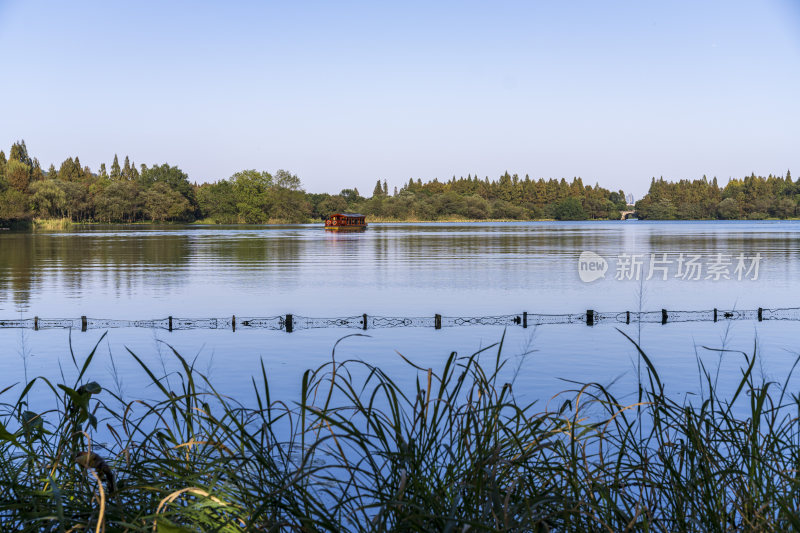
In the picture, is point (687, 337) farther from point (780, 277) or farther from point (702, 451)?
point (780, 277)

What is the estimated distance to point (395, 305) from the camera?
75.6 ft

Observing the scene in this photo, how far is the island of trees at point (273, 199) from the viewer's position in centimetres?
10756

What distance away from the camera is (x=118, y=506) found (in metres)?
2.56

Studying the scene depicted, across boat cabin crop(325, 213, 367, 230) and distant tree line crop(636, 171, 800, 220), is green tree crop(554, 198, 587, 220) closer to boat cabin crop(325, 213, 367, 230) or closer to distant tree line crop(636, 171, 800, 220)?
distant tree line crop(636, 171, 800, 220)

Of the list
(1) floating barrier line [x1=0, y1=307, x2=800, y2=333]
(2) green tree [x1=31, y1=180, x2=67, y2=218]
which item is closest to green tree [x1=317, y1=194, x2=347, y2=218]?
(2) green tree [x1=31, y1=180, x2=67, y2=218]

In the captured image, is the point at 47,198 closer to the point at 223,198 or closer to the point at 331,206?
the point at 223,198

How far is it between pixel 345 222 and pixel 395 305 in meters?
85.2

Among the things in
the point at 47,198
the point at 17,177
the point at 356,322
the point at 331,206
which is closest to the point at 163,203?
the point at 47,198

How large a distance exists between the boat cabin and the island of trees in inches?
1365

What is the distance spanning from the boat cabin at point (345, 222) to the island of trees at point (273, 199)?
3467 centimetres

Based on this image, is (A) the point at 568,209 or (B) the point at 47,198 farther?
(A) the point at 568,209

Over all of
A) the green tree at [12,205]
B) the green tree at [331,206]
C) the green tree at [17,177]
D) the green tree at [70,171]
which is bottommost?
the green tree at [12,205]

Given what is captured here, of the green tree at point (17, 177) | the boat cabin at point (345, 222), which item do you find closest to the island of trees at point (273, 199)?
the green tree at point (17, 177)

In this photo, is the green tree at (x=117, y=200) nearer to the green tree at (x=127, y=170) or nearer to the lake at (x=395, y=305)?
the green tree at (x=127, y=170)
